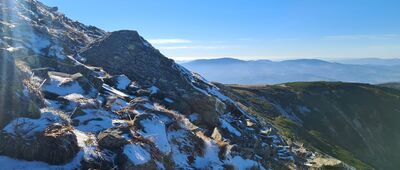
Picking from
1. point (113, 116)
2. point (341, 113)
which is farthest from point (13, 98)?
point (341, 113)

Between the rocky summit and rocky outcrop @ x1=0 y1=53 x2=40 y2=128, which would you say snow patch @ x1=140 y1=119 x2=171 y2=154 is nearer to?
the rocky summit

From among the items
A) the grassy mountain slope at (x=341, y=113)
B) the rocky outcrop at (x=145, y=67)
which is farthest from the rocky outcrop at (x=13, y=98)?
the grassy mountain slope at (x=341, y=113)

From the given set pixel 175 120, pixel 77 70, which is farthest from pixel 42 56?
pixel 175 120

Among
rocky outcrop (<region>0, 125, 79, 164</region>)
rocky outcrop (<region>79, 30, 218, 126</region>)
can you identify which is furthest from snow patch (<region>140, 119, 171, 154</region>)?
rocky outcrop (<region>79, 30, 218, 126</region>)

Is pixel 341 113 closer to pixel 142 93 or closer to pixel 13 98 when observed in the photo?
pixel 142 93

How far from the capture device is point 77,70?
1320 inches

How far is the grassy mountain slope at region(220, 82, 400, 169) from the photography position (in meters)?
99.9

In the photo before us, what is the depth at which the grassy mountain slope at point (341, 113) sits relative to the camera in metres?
99.9

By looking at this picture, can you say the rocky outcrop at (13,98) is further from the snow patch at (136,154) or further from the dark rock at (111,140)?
the snow patch at (136,154)

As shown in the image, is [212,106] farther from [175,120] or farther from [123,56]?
[123,56]

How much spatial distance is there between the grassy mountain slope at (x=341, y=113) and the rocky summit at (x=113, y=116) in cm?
5037

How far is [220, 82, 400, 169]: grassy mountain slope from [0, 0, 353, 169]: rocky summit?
50374mm

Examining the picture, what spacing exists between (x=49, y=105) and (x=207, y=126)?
12.9m

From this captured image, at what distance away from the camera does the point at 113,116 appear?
24.5 m
